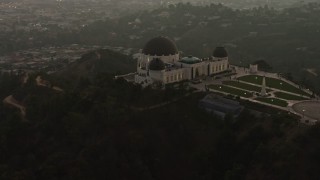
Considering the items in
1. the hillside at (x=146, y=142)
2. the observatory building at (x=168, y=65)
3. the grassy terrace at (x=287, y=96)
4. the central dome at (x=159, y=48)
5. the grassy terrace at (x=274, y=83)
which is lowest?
the hillside at (x=146, y=142)

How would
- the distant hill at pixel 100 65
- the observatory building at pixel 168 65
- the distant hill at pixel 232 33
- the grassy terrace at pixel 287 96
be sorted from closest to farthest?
the grassy terrace at pixel 287 96 < the observatory building at pixel 168 65 < the distant hill at pixel 100 65 < the distant hill at pixel 232 33

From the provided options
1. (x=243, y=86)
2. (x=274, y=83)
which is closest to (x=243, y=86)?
(x=243, y=86)

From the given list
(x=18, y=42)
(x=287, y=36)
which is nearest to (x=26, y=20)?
(x=18, y=42)

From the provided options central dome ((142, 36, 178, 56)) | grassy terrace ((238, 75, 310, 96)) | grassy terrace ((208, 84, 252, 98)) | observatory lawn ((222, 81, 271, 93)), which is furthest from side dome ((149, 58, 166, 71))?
grassy terrace ((238, 75, 310, 96))

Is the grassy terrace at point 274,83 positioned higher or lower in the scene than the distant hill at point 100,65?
higher

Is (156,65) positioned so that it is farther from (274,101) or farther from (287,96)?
(287,96)

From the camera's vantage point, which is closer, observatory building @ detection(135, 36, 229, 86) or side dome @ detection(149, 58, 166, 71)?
side dome @ detection(149, 58, 166, 71)

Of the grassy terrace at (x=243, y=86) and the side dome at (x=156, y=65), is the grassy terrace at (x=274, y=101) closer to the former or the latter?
the grassy terrace at (x=243, y=86)

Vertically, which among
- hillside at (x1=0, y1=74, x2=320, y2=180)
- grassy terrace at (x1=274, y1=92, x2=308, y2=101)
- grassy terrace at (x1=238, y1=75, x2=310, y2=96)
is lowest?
hillside at (x1=0, y1=74, x2=320, y2=180)

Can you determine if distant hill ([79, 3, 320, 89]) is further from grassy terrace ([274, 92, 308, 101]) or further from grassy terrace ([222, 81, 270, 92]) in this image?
grassy terrace ([274, 92, 308, 101])

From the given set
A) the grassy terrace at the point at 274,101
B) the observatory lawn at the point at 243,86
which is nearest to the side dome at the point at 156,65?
the observatory lawn at the point at 243,86
